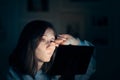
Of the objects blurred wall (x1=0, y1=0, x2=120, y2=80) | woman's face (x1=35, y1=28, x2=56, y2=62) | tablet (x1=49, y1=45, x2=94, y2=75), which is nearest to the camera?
tablet (x1=49, y1=45, x2=94, y2=75)

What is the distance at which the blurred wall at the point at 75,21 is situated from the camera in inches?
70.2

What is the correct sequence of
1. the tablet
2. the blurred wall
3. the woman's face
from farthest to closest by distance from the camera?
the blurred wall, the woman's face, the tablet

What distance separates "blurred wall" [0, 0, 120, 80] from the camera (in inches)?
70.2

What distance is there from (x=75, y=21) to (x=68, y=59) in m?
0.75

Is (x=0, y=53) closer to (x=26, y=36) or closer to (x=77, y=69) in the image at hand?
(x=26, y=36)

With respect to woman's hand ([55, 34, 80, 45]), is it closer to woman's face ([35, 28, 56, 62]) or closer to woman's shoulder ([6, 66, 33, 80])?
woman's face ([35, 28, 56, 62])

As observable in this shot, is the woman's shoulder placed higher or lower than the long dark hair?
lower

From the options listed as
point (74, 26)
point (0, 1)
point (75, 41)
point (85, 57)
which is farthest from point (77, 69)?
point (0, 1)

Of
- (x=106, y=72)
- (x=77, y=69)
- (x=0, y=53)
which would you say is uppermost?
(x=77, y=69)

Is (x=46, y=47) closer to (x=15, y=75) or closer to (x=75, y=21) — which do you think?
(x=15, y=75)

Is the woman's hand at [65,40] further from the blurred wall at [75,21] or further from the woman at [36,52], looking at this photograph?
the blurred wall at [75,21]

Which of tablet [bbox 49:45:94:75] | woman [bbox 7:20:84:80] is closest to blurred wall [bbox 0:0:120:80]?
woman [bbox 7:20:84:80]

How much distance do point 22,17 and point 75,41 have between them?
638 mm

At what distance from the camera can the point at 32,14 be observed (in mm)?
1801
